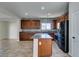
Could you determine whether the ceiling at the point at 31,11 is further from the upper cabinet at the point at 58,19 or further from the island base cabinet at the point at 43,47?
the island base cabinet at the point at 43,47

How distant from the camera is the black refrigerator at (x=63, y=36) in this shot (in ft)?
17.1

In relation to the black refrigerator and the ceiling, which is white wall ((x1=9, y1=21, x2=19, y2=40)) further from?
the black refrigerator

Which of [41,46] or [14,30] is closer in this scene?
[41,46]

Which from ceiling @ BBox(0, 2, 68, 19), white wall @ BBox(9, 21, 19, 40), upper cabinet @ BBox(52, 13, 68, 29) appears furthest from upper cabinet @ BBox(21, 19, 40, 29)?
upper cabinet @ BBox(52, 13, 68, 29)

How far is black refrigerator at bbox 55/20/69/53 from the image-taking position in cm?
521

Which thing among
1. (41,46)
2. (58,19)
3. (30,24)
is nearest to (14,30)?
(30,24)

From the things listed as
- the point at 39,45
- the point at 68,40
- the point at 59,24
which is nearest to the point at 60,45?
the point at 68,40

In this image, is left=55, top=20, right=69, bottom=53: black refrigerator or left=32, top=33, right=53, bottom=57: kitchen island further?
left=55, top=20, right=69, bottom=53: black refrigerator

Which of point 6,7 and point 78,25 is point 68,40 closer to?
point 78,25

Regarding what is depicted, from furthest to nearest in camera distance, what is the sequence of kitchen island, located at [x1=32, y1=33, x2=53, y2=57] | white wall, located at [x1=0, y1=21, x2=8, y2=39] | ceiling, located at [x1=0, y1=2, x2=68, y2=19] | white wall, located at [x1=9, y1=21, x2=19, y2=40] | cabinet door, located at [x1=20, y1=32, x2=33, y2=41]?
white wall, located at [x1=9, y1=21, x2=19, y2=40], cabinet door, located at [x1=20, y1=32, x2=33, y2=41], white wall, located at [x1=0, y1=21, x2=8, y2=39], ceiling, located at [x1=0, y1=2, x2=68, y2=19], kitchen island, located at [x1=32, y1=33, x2=53, y2=57]

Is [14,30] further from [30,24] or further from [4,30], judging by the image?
[30,24]

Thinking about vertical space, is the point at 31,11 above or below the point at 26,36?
above

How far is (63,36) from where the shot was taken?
212 inches

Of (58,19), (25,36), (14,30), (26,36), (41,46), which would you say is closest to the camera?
(41,46)
